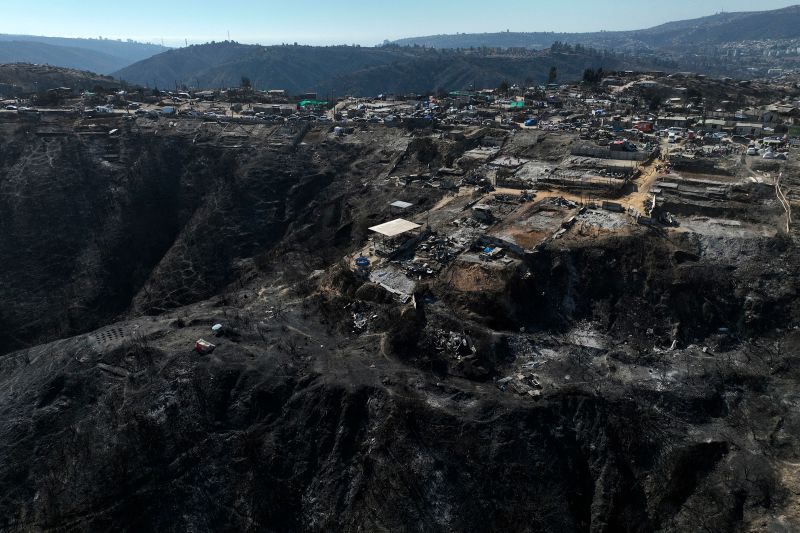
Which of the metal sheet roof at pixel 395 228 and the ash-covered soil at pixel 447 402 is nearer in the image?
the ash-covered soil at pixel 447 402

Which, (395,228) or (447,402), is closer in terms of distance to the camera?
(447,402)

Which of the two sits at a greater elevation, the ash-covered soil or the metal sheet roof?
the metal sheet roof

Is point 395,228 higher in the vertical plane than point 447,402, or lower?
higher

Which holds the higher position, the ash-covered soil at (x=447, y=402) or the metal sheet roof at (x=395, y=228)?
the metal sheet roof at (x=395, y=228)

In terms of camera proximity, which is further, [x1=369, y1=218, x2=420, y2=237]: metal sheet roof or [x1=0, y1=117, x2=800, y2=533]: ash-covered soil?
[x1=369, y1=218, x2=420, y2=237]: metal sheet roof
